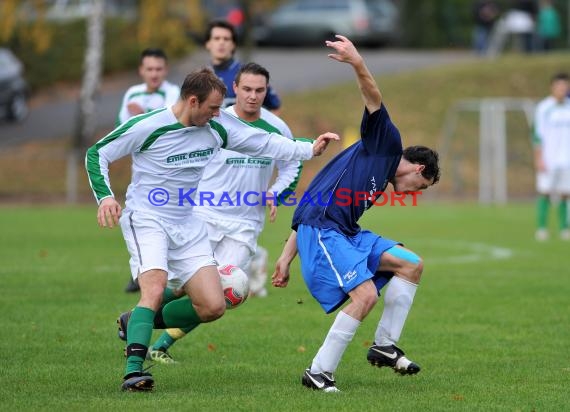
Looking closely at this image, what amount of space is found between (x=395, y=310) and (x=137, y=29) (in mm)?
28342

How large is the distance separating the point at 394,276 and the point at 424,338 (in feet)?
6.40

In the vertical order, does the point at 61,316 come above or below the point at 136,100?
below

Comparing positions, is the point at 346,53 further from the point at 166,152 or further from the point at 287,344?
the point at 287,344

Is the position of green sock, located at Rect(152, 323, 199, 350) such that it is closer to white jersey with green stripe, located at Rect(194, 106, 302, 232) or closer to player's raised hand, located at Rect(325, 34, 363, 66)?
white jersey with green stripe, located at Rect(194, 106, 302, 232)

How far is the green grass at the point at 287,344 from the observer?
6961mm

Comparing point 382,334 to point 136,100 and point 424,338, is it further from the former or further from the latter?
point 136,100

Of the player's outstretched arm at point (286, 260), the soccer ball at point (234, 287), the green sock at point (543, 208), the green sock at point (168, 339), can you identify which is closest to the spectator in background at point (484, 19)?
the green sock at point (543, 208)

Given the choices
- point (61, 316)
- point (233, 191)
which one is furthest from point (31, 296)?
point (233, 191)

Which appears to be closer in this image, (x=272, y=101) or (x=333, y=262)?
(x=333, y=262)

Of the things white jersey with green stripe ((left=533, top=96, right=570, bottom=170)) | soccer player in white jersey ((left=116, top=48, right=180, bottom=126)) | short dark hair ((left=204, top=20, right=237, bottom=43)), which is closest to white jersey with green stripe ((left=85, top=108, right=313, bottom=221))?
short dark hair ((left=204, top=20, right=237, bottom=43))

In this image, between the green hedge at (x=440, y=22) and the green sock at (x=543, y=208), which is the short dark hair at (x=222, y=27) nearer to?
the green sock at (x=543, y=208)

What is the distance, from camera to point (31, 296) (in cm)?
1144

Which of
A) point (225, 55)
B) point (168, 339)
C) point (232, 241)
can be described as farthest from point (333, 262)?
point (225, 55)

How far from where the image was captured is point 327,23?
37500mm
